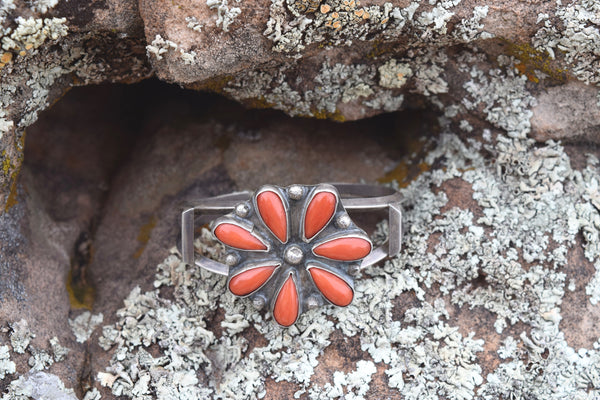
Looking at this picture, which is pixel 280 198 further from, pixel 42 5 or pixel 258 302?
pixel 42 5

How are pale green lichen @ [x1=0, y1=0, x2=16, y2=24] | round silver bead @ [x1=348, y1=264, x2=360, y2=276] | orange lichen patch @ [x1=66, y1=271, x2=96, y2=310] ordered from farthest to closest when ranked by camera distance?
orange lichen patch @ [x1=66, y1=271, x2=96, y2=310] → round silver bead @ [x1=348, y1=264, x2=360, y2=276] → pale green lichen @ [x1=0, y1=0, x2=16, y2=24]

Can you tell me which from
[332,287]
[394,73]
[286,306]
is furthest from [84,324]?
[394,73]

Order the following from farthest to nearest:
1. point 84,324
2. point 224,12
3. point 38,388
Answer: point 84,324 → point 38,388 → point 224,12

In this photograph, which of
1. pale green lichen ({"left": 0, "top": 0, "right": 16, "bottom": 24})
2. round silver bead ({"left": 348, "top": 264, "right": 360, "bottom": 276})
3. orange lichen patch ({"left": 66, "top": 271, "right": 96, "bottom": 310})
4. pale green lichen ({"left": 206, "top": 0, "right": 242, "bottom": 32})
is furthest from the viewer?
orange lichen patch ({"left": 66, "top": 271, "right": 96, "bottom": 310})

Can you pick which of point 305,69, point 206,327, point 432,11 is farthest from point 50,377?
point 432,11

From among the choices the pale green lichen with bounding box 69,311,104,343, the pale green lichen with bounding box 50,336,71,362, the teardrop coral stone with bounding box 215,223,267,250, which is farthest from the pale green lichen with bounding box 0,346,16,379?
the teardrop coral stone with bounding box 215,223,267,250

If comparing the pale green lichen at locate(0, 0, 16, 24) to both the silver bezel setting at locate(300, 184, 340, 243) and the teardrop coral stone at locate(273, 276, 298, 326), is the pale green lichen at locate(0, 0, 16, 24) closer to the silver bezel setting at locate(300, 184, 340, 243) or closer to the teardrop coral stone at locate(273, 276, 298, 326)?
the silver bezel setting at locate(300, 184, 340, 243)

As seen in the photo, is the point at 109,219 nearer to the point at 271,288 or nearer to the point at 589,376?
the point at 271,288
